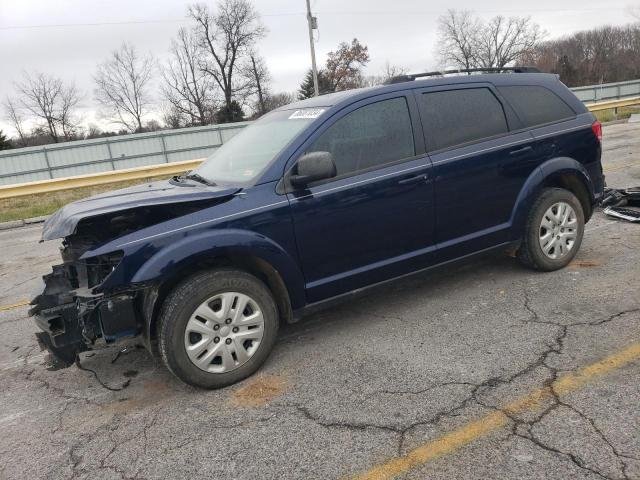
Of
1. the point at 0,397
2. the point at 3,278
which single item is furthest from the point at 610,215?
the point at 3,278

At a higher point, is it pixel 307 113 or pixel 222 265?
pixel 307 113

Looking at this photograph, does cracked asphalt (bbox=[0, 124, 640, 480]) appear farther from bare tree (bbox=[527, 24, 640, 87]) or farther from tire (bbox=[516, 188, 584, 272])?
bare tree (bbox=[527, 24, 640, 87])

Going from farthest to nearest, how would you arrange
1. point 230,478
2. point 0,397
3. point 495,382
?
point 0,397, point 495,382, point 230,478

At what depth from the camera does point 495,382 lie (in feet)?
9.89

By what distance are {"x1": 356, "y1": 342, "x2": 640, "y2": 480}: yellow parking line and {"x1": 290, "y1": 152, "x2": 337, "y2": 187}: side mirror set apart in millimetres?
1767

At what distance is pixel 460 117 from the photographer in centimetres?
419

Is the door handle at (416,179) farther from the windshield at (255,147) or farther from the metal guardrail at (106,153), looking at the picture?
the metal guardrail at (106,153)

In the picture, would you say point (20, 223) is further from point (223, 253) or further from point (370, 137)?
point (370, 137)

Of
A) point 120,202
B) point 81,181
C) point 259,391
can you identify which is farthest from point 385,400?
point 81,181

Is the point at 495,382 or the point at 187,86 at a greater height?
the point at 187,86

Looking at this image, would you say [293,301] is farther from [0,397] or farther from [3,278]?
[3,278]

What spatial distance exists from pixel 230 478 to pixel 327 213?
1795mm

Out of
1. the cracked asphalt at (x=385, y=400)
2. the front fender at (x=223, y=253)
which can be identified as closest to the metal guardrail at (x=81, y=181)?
the cracked asphalt at (x=385, y=400)

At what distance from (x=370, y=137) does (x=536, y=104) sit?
1.83 m
